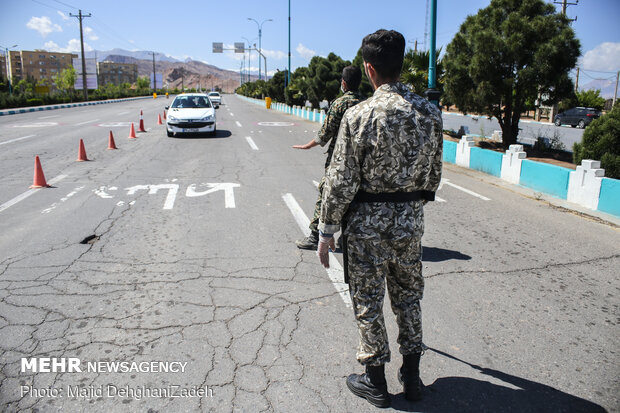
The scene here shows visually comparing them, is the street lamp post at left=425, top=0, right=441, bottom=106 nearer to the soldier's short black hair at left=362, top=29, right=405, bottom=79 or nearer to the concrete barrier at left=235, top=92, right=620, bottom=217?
the concrete barrier at left=235, top=92, right=620, bottom=217

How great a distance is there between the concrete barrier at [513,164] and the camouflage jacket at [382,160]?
26.7 feet

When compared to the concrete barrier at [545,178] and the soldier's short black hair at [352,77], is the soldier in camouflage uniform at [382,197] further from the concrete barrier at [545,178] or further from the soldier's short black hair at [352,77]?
the concrete barrier at [545,178]

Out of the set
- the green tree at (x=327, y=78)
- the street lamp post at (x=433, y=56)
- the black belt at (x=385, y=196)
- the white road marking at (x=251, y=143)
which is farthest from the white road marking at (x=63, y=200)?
the green tree at (x=327, y=78)

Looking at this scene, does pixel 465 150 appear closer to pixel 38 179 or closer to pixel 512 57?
pixel 512 57

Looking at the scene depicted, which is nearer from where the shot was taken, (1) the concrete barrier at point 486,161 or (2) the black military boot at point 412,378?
(2) the black military boot at point 412,378

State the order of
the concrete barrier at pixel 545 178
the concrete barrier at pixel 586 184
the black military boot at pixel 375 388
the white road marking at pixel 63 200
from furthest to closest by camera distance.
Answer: the concrete barrier at pixel 545 178, the concrete barrier at pixel 586 184, the white road marking at pixel 63 200, the black military boot at pixel 375 388

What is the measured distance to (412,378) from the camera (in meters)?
2.78

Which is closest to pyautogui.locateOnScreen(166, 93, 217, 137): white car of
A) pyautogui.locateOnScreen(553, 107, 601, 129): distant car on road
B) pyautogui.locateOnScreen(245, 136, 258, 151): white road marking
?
pyautogui.locateOnScreen(245, 136, 258, 151): white road marking

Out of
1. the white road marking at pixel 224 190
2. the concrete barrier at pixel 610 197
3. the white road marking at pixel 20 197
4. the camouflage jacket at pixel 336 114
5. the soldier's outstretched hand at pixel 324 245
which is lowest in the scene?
the white road marking at pixel 20 197

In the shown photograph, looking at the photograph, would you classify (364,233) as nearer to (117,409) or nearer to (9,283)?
(117,409)

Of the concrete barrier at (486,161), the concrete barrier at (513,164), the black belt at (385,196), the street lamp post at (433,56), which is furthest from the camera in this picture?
the street lamp post at (433,56)

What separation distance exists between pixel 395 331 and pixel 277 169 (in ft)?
25.3

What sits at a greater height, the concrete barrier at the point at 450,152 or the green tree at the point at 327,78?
the green tree at the point at 327,78

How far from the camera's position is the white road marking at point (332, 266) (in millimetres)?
4191
